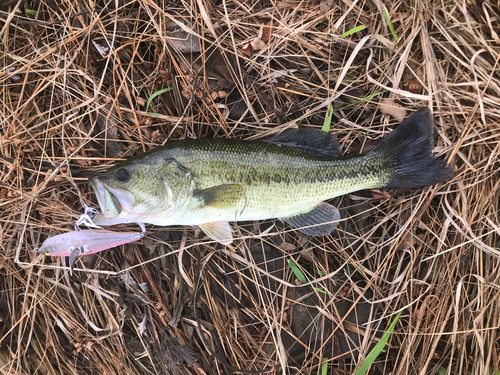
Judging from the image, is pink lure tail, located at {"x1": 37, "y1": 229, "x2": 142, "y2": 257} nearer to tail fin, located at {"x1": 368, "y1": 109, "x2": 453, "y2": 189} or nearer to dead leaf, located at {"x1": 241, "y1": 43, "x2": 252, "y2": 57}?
dead leaf, located at {"x1": 241, "y1": 43, "x2": 252, "y2": 57}

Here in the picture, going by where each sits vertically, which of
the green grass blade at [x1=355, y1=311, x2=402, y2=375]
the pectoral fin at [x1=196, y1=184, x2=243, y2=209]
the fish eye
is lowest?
the green grass blade at [x1=355, y1=311, x2=402, y2=375]

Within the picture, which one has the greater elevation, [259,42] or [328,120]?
[259,42]

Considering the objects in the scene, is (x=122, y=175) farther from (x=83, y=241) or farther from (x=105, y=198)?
(x=83, y=241)

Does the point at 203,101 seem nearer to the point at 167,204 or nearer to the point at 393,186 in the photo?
the point at 167,204

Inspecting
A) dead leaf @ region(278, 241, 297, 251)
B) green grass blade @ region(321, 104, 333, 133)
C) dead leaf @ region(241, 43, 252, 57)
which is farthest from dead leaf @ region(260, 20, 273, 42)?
dead leaf @ region(278, 241, 297, 251)

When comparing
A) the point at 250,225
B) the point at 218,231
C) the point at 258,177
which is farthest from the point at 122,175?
the point at 250,225

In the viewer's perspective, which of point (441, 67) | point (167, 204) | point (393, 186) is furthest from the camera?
point (441, 67)

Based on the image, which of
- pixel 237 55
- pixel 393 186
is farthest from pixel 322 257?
pixel 237 55
